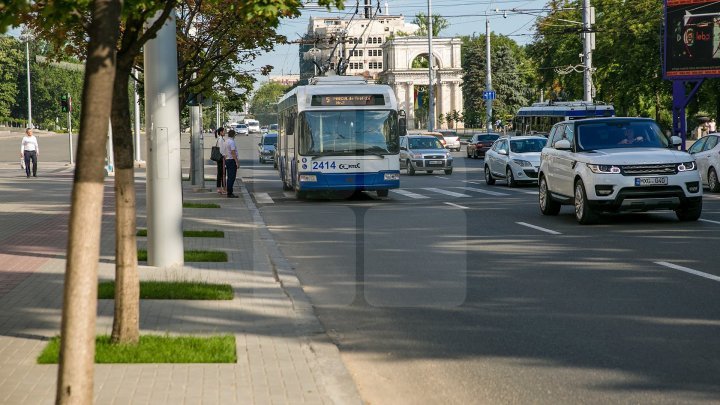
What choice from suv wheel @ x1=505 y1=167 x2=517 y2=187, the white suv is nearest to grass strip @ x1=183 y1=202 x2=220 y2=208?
the white suv

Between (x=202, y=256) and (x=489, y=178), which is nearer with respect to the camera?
(x=202, y=256)

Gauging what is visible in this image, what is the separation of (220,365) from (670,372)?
2899mm

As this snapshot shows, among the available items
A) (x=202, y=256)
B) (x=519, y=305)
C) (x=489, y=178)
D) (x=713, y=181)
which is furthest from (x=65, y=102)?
(x=519, y=305)

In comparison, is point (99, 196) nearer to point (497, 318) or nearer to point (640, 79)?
point (497, 318)

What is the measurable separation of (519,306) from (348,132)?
18068 mm

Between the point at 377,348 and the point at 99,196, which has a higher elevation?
the point at 99,196

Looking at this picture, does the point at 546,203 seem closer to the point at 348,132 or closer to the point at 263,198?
the point at 348,132

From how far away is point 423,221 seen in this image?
20375 mm

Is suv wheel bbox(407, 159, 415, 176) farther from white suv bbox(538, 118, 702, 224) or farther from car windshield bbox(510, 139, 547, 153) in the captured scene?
white suv bbox(538, 118, 702, 224)

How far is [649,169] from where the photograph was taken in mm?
18141

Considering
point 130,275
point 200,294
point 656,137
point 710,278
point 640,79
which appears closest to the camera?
point 130,275

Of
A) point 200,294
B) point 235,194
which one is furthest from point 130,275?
point 235,194

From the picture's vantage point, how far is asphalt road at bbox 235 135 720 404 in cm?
700

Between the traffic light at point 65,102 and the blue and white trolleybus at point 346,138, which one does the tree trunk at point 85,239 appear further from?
the traffic light at point 65,102
